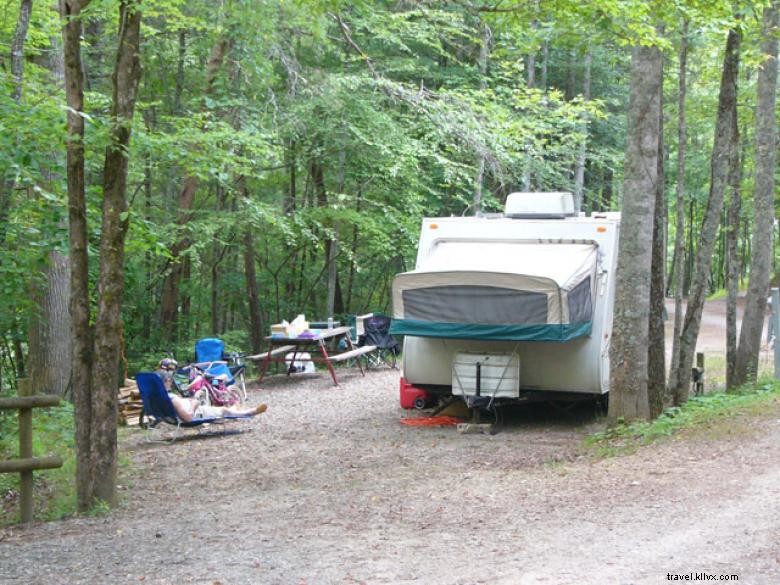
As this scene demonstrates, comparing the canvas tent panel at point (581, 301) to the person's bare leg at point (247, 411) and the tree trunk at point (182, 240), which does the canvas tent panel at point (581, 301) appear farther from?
the tree trunk at point (182, 240)

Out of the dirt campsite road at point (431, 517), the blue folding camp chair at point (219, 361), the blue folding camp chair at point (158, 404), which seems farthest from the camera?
the blue folding camp chair at point (219, 361)

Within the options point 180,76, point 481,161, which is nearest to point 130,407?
point 481,161

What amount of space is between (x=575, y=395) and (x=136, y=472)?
5104 mm

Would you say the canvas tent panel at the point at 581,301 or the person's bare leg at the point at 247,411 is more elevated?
the canvas tent panel at the point at 581,301

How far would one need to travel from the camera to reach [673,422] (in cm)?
890

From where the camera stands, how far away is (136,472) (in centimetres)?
887

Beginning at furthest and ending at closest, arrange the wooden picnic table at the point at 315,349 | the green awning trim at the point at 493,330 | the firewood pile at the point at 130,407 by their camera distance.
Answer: the wooden picnic table at the point at 315,349, the firewood pile at the point at 130,407, the green awning trim at the point at 493,330

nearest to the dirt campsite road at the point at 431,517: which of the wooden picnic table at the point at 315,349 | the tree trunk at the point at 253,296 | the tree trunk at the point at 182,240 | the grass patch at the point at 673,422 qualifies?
the grass patch at the point at 673,422

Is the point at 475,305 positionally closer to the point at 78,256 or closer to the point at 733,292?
the point at 78,256

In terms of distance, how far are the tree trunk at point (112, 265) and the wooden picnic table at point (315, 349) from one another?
7897mm

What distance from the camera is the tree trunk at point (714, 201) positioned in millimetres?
11055

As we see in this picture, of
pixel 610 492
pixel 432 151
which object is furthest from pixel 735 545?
pixel 432 151

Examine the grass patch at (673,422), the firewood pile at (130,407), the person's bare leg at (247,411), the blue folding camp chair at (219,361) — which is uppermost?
the grass patch at (673,422)

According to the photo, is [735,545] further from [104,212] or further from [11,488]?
[11,488]
